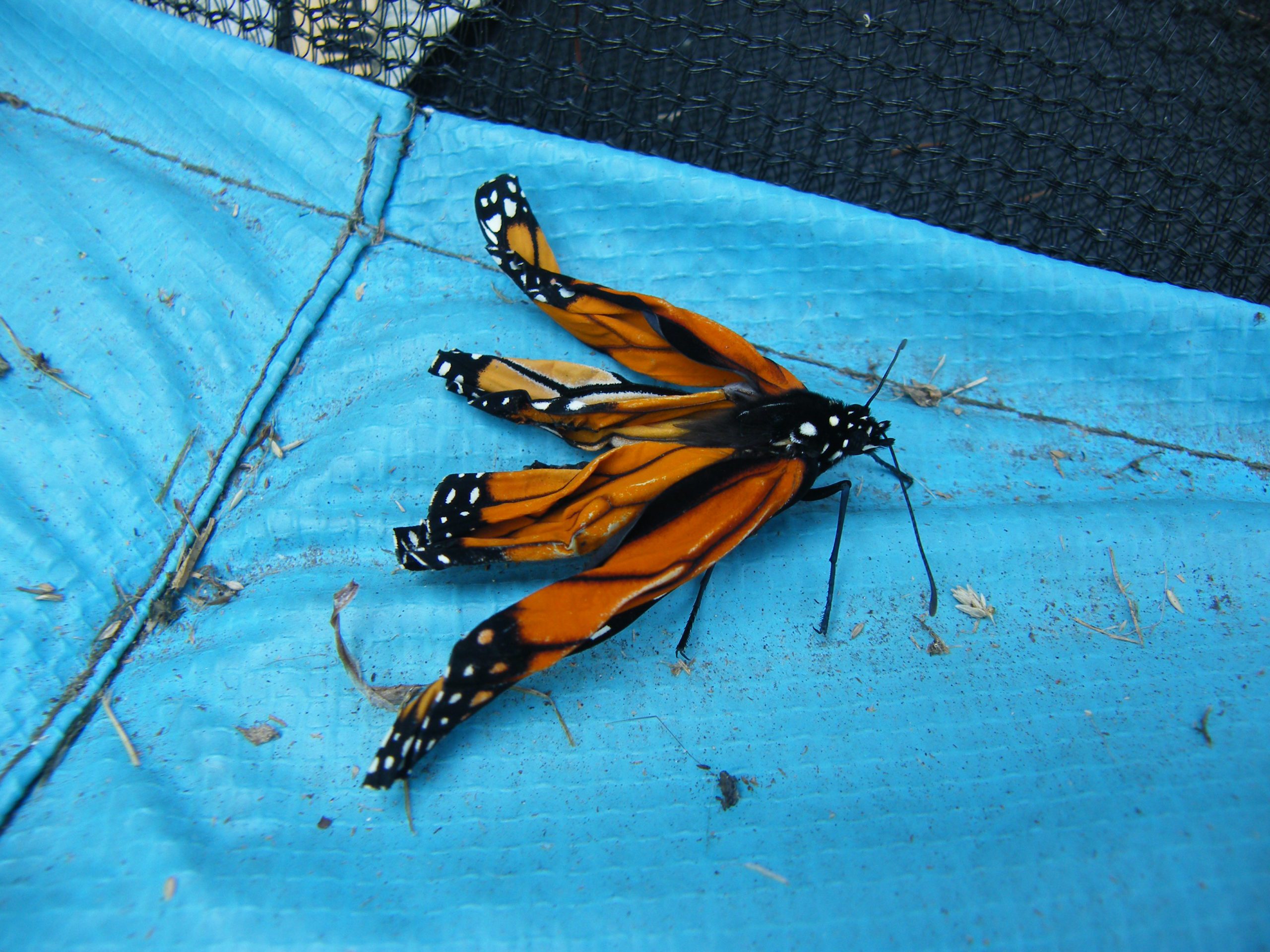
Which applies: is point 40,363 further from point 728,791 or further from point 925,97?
point 925,97

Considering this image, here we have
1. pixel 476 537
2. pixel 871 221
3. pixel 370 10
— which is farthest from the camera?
pixel 370 10

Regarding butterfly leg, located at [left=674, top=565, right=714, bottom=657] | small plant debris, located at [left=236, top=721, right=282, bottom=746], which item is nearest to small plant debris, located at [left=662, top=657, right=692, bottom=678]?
butterfly leg, located at [left=674, top=565, right=714, bottom=657]

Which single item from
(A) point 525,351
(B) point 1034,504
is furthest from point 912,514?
(A) point 525,351

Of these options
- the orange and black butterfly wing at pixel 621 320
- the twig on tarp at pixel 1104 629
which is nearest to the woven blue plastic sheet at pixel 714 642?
the twig on tarp at pixel 1104 629

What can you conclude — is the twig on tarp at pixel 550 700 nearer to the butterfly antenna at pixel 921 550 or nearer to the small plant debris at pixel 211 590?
the small plant debris at pixel 211 590

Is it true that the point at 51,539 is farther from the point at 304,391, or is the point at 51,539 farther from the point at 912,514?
the point at 912,514

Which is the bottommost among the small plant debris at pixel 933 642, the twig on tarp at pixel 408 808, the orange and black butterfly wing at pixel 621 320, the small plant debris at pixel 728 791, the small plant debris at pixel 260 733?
the twig on tarp at pixel 408 808
